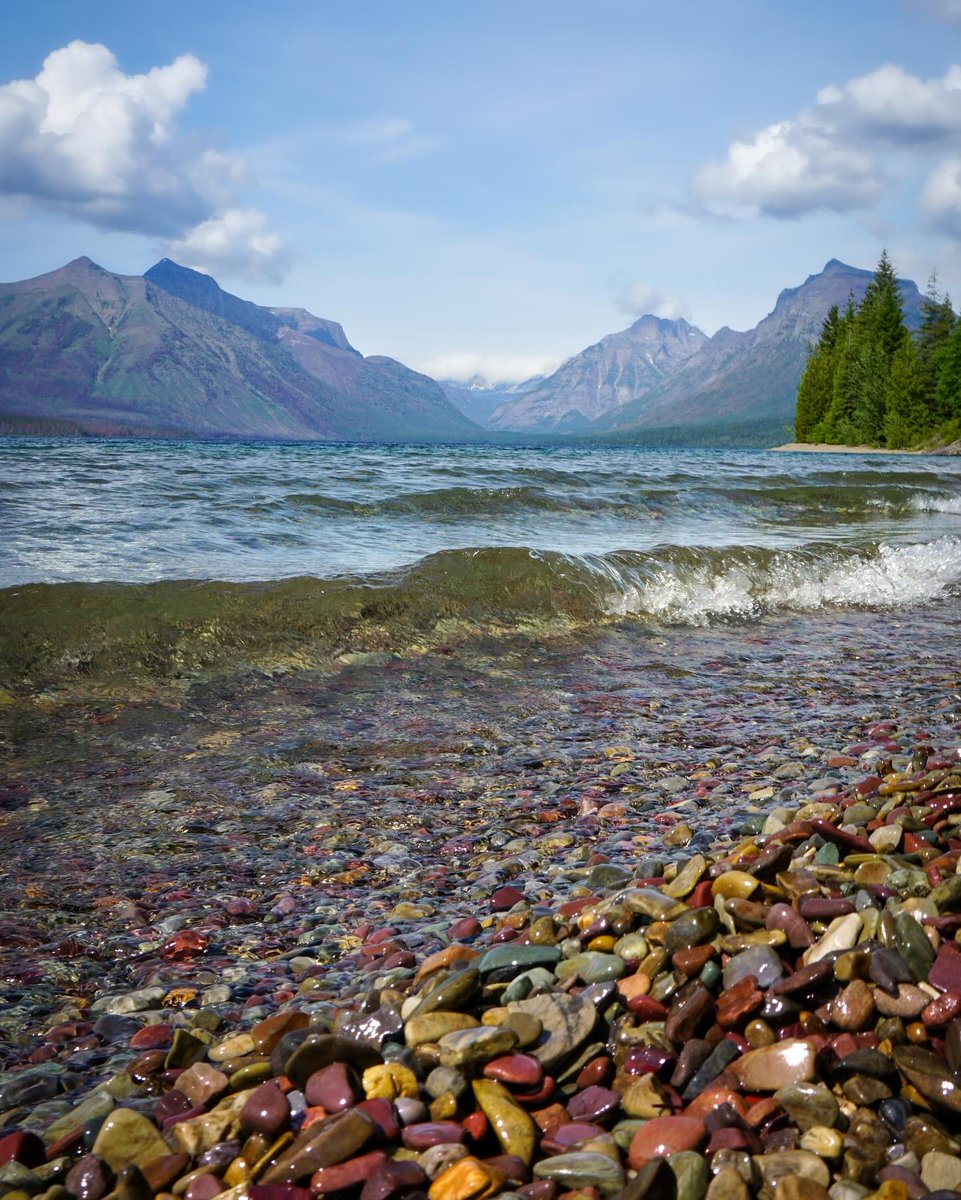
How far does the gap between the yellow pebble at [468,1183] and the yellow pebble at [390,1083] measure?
0.31 m

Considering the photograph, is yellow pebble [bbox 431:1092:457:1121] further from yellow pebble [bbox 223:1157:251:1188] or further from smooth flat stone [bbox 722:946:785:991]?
smooth flat stone [bbox 722:946:785:991]

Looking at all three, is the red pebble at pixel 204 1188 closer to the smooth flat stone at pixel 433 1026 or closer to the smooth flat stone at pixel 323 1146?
the smooth flat stone at pixel 323 1146

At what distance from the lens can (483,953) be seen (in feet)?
9.80

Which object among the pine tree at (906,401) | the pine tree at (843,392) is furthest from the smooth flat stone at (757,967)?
the pine tree at (843,392)

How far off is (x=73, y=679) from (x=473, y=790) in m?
3.72

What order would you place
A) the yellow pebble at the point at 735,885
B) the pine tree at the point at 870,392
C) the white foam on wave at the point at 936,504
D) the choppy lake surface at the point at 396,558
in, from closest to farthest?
1. the yellow pebble at the point at 735,885
2. the choppy lake surface at the point at 396,558
3. the white foam on wave at the point at 936,504
4. the pine tree at the point at 870,392

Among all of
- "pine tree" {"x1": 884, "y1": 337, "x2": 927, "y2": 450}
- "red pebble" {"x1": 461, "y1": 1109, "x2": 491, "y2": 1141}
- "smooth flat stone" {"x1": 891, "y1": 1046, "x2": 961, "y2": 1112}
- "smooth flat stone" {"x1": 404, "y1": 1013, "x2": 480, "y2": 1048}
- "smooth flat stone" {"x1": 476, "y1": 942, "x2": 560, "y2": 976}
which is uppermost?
"pine tree" {"x1": 884, "y1": 337, "x2": 927, "y2": 450}

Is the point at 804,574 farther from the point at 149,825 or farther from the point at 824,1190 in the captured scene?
the point at 824,1190

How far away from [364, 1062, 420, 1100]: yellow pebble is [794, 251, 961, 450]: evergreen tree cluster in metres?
76.9

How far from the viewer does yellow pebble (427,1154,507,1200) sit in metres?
1.93

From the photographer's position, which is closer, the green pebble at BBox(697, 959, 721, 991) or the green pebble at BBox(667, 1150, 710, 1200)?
the green pebble at BBox(667, 1150, 710, 1200)

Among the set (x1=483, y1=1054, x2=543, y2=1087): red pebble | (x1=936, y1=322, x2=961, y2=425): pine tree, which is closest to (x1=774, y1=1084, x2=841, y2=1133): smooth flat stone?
(x1=483, y1=1054, x2=543, y2=1087): red pebble

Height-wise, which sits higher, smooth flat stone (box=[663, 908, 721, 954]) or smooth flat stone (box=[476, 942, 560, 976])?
smooth flat stone (box=[663, 908, 721, 954])

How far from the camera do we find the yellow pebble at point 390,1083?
7.45 ft
